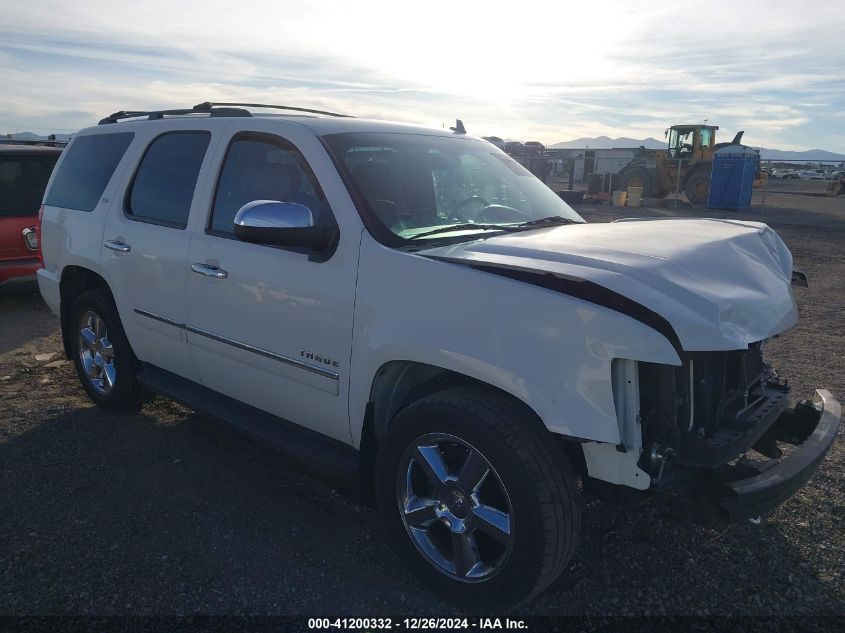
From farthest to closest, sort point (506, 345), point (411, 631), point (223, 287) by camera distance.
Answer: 1. point (223, 287)
2. point (411, 631)
3. point (506, 345)

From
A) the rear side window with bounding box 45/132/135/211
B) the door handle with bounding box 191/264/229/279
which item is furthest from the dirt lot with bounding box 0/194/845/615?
the rear side window with bounding box 45/132/135/211

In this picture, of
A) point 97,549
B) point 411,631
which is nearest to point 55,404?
point 97,549

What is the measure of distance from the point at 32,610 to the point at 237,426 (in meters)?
1.18

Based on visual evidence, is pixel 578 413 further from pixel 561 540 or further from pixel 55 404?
pixel 55 404

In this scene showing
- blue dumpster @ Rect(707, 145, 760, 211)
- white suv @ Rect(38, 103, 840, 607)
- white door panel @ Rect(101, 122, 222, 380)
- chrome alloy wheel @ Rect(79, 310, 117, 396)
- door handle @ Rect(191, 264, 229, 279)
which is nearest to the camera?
white suv @ Rect(38, 103, 840, 607)

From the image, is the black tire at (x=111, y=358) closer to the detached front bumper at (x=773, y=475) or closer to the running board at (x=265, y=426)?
the running board at (x=265, y=426)

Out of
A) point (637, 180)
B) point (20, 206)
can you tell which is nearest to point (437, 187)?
point (20, 206)

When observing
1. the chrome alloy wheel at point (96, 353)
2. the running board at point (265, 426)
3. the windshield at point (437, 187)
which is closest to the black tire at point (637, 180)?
the windshield at point (437, 187)

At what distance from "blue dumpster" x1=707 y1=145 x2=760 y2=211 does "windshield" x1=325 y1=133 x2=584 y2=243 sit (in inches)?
882

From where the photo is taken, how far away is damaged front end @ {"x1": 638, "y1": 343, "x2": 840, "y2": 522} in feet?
8.05

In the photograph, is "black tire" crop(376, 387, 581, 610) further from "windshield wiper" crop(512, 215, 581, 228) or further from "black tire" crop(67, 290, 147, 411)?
"black tire" crop(67, 290, 147, 411)

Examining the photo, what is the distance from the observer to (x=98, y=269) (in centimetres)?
453

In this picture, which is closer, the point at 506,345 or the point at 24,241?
the point at 506,345

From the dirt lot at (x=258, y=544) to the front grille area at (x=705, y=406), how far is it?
0.37 metres
